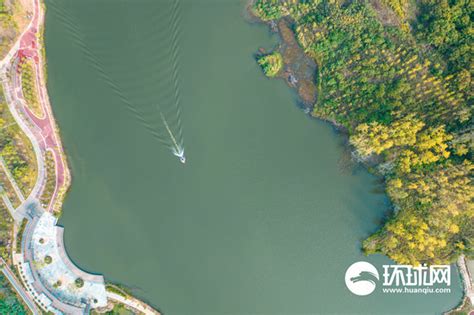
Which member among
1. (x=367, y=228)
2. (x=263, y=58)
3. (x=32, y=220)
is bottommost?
(x=32, y=220)

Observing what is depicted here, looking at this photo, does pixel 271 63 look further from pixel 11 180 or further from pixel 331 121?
pixel 11 180

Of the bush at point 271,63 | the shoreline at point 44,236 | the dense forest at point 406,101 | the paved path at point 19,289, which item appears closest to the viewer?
the dense forest at point 406,101

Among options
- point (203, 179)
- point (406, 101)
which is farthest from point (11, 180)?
point (406, 101)

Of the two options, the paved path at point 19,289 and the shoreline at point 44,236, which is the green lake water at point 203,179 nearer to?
the shoreline at point 44,236

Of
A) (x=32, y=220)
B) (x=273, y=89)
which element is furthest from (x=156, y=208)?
(x=273, y=89)

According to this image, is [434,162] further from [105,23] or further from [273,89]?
[105,23]

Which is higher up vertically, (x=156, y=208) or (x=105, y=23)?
(x=105, y=23)

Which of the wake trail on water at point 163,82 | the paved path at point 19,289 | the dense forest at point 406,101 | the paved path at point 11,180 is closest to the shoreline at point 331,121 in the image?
the dense forest at point 406,101
